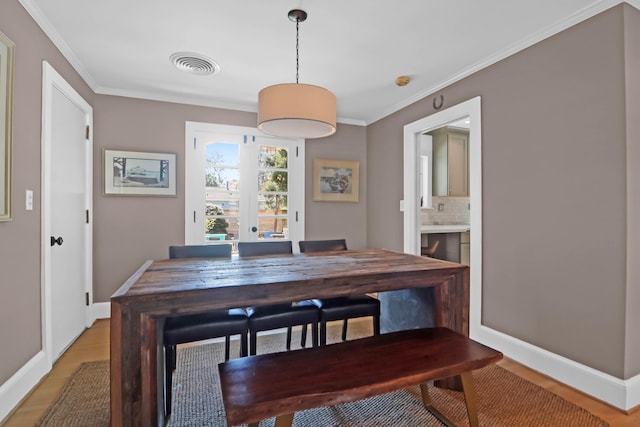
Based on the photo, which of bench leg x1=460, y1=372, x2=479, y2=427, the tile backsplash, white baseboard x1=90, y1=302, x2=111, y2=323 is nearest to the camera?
bench leg x1=460, y1=372, x2=479, y2=427

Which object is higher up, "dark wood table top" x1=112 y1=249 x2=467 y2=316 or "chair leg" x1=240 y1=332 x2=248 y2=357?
"dark wood table top" x1=112 y1=249 x2=467 y2=316

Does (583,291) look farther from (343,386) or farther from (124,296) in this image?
(124,296)

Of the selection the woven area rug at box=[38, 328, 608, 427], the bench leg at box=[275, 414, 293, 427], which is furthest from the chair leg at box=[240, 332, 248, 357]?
the bench leg at box=[275, 414, 293, 427]

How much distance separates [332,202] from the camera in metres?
4.35

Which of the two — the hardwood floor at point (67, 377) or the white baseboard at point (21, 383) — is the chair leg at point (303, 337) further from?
the white baseboard at point (21, 383)

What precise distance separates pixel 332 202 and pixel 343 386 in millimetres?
3218

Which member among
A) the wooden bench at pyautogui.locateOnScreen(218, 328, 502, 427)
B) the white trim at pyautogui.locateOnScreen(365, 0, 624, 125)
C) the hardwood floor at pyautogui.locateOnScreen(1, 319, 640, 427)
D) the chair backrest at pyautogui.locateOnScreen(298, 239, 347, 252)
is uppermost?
the white trim at pyautogui.locateOnScreen(365, 0, 624, 125)

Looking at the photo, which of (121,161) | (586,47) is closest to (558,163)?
(586,47)

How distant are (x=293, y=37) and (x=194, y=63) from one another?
Answer: 0.99 meters

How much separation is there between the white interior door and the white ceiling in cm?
46

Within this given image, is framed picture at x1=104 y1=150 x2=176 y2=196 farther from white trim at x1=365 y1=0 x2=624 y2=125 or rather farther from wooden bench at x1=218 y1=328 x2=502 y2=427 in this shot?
white trim at x1=365 y1=0 x2=624 y2=125

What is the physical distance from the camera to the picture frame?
1721 millimetres

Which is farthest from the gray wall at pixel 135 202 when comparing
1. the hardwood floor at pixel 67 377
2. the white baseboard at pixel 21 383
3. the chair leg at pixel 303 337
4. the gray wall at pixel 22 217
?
the chair leg at pixel 303 337

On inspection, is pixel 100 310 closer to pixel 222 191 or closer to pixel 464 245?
pixel 222 191
